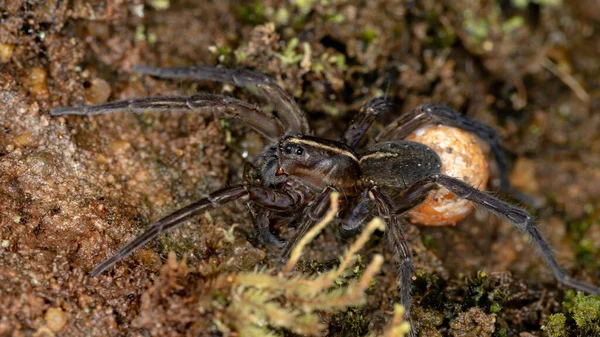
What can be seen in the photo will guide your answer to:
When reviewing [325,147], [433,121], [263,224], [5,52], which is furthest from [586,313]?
[5,52]

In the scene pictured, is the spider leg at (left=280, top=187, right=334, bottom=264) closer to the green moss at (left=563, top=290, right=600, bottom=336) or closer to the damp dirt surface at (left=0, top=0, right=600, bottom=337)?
the damp dirt surface at (left=0, top=0, right=600, bottom=337)

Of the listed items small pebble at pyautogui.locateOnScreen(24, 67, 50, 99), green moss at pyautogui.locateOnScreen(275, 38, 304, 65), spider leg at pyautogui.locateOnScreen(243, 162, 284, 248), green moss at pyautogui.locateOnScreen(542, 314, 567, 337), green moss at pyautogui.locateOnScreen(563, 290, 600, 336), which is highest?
green moss at pyautogui.locateOnScreen(275, 38, 304, 65)

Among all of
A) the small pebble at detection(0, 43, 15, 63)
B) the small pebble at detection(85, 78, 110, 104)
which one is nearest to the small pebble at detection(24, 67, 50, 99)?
the small pebble at detection(0, 43, 15, 63)

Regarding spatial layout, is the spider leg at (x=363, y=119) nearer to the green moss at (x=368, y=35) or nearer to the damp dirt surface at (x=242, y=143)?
the damp dirt surface at (x=242, y=143)

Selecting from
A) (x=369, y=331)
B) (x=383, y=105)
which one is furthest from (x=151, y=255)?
(x=383, y=105)

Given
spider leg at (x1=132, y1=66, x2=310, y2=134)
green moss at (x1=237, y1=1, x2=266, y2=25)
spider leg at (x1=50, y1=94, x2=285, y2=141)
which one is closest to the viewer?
spider leg at (x1=50, y1=94, x2=285, y2=141)

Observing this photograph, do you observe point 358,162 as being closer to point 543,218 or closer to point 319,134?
point 319,134
